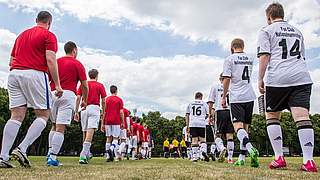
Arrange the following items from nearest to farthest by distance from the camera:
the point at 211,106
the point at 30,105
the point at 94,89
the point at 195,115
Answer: the point at 30,105 < the point at 94,89 < the point at 211,106 < the point at 195,115

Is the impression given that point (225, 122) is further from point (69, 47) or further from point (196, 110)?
point (69, 47)

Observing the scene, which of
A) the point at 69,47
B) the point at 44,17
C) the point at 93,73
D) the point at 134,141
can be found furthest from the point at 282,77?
the point at 134,141

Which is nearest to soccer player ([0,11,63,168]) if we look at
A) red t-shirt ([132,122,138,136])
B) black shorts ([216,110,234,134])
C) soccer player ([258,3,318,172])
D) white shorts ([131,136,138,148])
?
soccer player ([258,3,318,172])

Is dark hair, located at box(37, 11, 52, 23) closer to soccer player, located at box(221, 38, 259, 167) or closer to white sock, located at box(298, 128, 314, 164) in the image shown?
soccer player, located at box(221, 38, 259, 167)

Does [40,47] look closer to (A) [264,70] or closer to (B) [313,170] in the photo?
(A) [264,70]

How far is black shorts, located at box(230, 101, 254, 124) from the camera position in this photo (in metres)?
8.40

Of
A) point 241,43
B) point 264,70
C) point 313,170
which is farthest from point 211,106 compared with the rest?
point 313,170

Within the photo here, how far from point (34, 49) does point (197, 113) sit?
8717mm

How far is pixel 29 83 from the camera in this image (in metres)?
6.20

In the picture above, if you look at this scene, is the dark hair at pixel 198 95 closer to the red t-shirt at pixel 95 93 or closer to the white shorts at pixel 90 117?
the red t-shirt at pixel 95 93

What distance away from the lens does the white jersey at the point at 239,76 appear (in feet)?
28.2

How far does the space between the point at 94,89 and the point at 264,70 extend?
5757mm

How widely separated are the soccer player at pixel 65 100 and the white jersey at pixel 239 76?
3.21 meters

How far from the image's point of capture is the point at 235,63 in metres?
8.87
